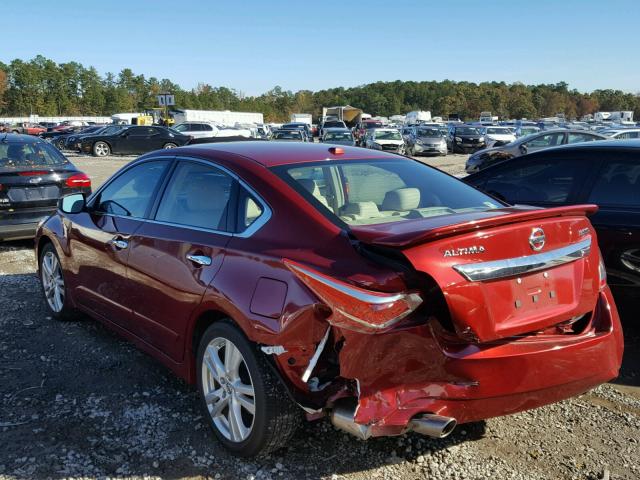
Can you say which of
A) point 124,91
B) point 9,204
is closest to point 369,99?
point 124,91

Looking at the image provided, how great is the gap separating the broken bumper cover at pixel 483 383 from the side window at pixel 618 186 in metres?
2.20

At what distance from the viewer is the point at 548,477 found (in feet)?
9.27

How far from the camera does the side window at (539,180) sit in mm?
4938

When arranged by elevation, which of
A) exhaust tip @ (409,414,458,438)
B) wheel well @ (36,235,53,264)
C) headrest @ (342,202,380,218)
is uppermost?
headrest @ (342,202,380,218)

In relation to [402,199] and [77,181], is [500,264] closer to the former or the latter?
[402,199]

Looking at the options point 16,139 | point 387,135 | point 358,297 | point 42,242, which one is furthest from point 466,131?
point 358,297

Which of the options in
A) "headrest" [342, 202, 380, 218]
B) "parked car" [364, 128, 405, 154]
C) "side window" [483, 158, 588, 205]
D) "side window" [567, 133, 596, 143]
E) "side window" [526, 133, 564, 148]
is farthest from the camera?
"parked car" [364, 128, 405, 154]

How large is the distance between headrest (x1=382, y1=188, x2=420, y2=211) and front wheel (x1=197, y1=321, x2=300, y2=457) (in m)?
1.15

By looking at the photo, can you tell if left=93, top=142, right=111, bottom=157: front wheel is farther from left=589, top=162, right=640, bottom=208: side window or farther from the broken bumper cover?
the broken bumper cover

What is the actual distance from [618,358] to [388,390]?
1.34 metres

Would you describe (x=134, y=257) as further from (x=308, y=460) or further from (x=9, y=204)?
(x=9, y=204)

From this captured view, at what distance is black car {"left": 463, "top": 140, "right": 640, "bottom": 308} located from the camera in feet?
14.0

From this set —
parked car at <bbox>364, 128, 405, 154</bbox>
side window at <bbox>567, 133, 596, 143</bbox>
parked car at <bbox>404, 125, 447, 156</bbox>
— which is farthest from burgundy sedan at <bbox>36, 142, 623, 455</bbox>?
parked car at <bbox>404, 125, 447, 156</bbox>

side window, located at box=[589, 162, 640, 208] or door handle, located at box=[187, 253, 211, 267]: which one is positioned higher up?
side window, located at box=[589, 162, 640, 208]
